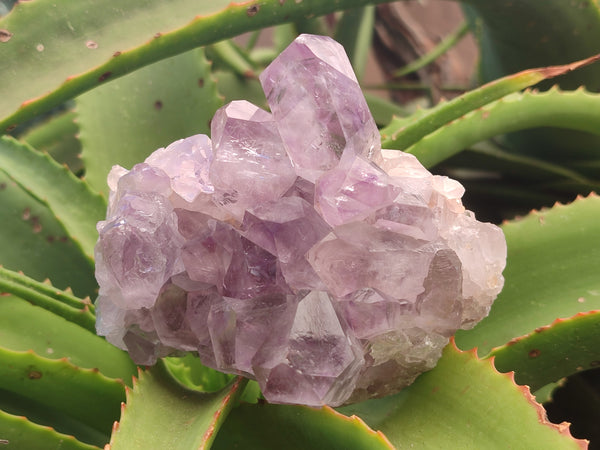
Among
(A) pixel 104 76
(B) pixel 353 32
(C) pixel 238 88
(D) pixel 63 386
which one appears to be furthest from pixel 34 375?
(B) pixel 353 32

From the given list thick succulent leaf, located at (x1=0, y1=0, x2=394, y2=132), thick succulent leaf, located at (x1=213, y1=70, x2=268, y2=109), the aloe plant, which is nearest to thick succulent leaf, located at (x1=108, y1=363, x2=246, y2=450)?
the aloe plant

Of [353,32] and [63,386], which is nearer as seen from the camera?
[63,386]

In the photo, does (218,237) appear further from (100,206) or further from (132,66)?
(100,206)

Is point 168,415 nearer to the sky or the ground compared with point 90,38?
nearer to the ground

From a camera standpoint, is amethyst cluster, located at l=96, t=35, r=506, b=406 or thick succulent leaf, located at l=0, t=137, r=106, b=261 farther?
thick succulent leaf, located at l=0, t=137, r=106, b=261

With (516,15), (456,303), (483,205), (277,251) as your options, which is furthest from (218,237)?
(483,205)

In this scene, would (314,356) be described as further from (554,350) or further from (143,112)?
(143,112)

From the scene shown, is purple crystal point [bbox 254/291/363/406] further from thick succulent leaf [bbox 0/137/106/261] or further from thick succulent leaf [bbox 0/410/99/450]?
thick succulent leaf [bbox 0/137/106/261]
